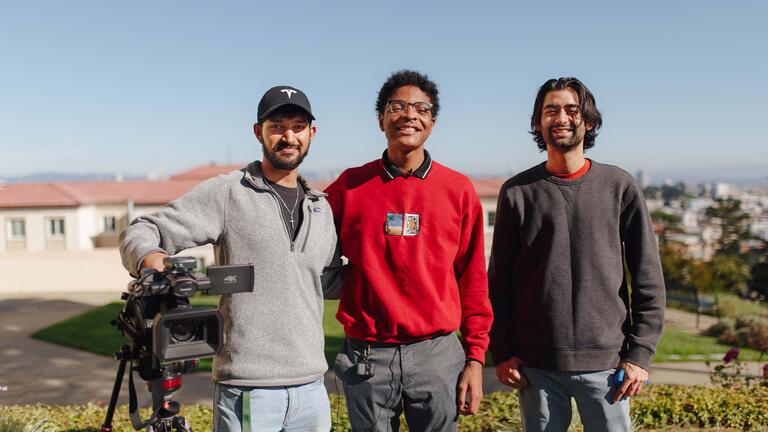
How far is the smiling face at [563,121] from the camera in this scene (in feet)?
9.43

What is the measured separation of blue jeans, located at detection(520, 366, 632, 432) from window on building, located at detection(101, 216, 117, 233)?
3862cm

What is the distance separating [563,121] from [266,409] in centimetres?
181

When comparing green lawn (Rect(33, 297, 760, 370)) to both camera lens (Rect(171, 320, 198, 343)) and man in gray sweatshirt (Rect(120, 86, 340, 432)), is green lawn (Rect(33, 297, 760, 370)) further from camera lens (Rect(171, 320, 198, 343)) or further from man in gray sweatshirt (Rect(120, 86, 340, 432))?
camera lens (Rect(171, 320, 198, 343))

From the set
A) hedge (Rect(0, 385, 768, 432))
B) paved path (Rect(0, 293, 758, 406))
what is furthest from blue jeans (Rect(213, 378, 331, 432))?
paved path (Rect(0, 293, 758, 406))

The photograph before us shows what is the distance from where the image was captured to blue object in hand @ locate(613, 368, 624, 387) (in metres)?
2.79

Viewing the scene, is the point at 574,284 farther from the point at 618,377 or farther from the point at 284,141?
the point at 284,141

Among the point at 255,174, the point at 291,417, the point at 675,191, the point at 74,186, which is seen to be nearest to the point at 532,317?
the point at 291,417

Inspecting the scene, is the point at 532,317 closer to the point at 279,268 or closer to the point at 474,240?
the point at 474,240

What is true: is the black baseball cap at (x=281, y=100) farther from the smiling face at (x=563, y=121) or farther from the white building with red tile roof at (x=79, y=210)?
the white building with red tile roof at (x=79, y=210)

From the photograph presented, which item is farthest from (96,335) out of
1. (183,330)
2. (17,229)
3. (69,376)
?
(17,229)

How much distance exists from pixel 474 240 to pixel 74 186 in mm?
41734

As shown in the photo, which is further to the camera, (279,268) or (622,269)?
(622,269)

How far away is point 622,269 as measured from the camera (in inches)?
112

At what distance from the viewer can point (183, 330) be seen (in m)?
1.93
